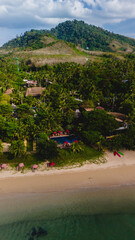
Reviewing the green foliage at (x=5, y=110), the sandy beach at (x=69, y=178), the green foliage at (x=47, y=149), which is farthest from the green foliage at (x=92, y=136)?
the green foliage at (x=5, y=110)

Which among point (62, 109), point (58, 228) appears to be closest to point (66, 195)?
point (58, 228)

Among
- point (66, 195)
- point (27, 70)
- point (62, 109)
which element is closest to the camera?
point (66, 195)

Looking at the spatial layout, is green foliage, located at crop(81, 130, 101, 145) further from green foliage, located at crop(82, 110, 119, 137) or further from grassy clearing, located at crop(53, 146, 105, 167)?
grassy clearing, located at crop(53, 146, 105, 167)

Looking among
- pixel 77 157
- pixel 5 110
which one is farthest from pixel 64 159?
pixel 5 110

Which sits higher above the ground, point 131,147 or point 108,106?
point 108,106

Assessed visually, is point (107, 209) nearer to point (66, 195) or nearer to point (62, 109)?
point (66, 195)

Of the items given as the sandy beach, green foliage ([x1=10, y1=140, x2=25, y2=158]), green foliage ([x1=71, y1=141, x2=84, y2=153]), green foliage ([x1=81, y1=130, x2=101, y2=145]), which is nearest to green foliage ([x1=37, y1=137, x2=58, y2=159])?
the sandy beach

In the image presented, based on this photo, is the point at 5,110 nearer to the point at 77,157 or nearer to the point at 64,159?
the point at 64,159
